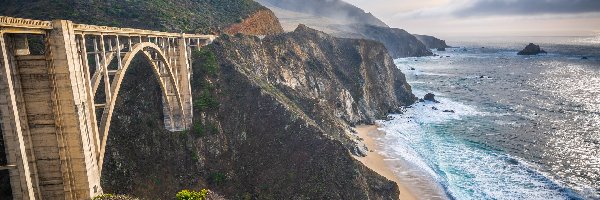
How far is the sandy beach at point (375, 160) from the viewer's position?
38.0 m

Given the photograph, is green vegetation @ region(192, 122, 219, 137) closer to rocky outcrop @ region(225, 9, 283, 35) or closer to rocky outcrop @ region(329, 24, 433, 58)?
→ rocky outcrop @ region(225, 9, 283, 35)

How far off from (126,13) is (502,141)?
183 ft

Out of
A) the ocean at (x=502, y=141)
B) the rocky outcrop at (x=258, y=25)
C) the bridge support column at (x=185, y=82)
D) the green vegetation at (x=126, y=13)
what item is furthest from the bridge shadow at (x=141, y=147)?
the rocky outcrop at (x=258, y=25)

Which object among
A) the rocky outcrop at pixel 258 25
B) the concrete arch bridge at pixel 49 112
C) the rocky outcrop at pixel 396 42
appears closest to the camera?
the concrete arch bridge at pixel 49 112

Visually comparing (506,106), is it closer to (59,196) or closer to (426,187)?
(426,187)

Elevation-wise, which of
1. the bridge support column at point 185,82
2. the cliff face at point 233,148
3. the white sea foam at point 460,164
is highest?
the bridge support column at point 185,82

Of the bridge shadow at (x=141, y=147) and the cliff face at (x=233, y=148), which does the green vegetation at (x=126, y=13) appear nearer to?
the cliff face at (x=233, y=148)

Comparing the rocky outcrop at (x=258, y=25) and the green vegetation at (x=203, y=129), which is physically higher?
the rocky outcrop at (x=258, y=25)

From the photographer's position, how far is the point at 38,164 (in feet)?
53.8

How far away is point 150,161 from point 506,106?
70347mm

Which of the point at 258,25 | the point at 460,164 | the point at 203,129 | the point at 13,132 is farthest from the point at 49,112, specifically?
the point at 258,25

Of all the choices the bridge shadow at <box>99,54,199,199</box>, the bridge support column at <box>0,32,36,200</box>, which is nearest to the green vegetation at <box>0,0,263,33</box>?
the bridge shadow at <box>99,54,199,199</box>

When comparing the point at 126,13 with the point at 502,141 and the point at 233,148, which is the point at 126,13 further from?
the point at 502,141

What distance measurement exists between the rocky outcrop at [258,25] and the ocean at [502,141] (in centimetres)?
2946
